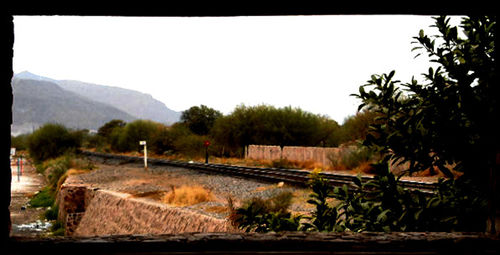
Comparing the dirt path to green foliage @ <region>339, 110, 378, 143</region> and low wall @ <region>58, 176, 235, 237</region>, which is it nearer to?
low wall @ <region>58, 176, 235, 237</region>

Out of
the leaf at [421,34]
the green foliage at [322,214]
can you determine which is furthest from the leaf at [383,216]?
the leaf at [421,34]

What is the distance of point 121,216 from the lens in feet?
38.1

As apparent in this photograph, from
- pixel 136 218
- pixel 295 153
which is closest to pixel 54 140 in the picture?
pixel 295 153

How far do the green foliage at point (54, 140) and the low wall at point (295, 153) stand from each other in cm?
2448

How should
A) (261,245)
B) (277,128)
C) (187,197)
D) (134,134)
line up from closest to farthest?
(261,245)
(187,197)
(277,128)
(134,134)

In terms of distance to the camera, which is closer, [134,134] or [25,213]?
[25,213]

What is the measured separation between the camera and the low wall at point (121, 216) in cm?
834

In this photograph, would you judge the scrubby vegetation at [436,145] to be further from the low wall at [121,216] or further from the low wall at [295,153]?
the low wall at [295,153]

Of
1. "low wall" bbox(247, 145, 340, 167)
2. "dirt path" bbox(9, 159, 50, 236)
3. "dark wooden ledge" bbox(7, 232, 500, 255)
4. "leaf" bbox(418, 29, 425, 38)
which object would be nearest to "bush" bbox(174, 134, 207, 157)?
"low wall" bbox(247, 145, 340, 167)

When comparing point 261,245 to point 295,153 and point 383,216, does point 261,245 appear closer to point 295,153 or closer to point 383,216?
point 383,216

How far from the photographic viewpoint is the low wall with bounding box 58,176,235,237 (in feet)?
27.3

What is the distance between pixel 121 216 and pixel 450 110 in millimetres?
10204

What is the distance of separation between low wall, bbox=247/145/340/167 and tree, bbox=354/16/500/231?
18.1 metres

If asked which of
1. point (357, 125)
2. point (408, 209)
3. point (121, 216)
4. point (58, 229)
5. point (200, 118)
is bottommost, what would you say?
point (58, 229)
